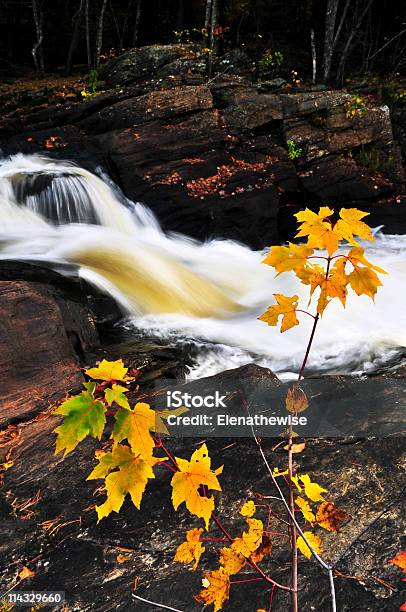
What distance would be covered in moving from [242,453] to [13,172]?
700 cm

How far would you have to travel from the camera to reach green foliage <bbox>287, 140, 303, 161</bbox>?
9.12 m

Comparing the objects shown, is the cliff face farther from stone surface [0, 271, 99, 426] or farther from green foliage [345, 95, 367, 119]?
stone surface [0, 271, 99, 426]

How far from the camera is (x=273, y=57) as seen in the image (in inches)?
512

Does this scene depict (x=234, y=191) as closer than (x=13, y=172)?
No

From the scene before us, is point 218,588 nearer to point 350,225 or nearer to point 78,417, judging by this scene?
point 78,417

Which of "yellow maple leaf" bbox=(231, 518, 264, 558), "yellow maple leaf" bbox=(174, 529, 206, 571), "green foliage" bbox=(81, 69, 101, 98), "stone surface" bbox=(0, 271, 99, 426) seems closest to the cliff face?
"green foliage" bbox=(81, 69, 101, 98)

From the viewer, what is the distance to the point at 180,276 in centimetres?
659

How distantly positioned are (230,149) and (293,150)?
133 centimetres

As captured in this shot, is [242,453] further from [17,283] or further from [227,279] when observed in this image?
[227,279]

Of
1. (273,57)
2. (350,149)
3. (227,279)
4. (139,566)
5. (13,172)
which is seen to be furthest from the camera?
(273,57)

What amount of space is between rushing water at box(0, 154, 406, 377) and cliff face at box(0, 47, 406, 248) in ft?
1.60

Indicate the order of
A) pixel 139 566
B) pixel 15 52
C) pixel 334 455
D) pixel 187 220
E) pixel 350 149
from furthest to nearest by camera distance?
pixel 15 52 → pixel 350 149 → pixel 187 220 → pixel 334 455 → pixel 139 566

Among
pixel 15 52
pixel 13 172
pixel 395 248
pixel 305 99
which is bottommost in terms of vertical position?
pixel 395 248

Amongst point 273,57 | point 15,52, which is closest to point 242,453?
point 273,57
